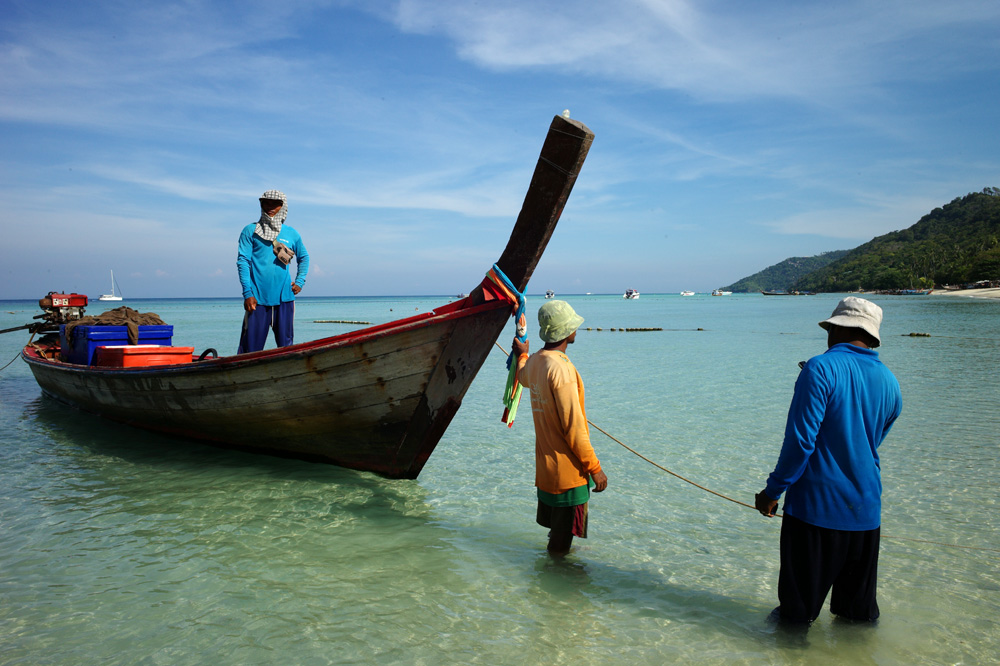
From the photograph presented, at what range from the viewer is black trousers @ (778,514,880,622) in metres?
2.63

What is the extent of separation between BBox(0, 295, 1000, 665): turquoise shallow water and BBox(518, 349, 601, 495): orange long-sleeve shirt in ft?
2.84

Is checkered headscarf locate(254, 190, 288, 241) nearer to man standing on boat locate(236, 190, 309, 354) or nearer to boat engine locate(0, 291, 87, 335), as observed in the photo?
man standing on boat locate(236, 190, 309, 354)

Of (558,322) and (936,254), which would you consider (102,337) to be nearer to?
(558,322)

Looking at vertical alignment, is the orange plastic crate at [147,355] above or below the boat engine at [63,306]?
below

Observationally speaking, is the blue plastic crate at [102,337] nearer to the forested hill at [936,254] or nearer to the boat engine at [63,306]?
the boat engine at [63,306]

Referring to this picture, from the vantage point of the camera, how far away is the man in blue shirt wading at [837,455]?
251cm

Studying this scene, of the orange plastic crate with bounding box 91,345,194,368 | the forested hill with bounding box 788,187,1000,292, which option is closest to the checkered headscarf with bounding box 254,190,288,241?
the orange plastic crate with bounding box 91,345,194,368

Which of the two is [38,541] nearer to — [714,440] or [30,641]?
[30,641]

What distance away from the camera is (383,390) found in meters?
5.19

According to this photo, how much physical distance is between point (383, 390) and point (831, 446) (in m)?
3.62

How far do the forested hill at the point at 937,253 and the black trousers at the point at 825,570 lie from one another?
96.5m

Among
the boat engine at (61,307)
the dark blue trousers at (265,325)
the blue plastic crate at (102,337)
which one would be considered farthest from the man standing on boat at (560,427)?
the boat engine at (61,307)

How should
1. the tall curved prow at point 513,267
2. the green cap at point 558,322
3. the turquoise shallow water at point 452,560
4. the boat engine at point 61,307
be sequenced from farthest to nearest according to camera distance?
the boat engine at point 61,307 → the tall curved prow at point 513,267 → the green cap at point 558,322 → the turquoise shallow water at point 452,560

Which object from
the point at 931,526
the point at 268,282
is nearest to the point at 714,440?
the point at 931,526
